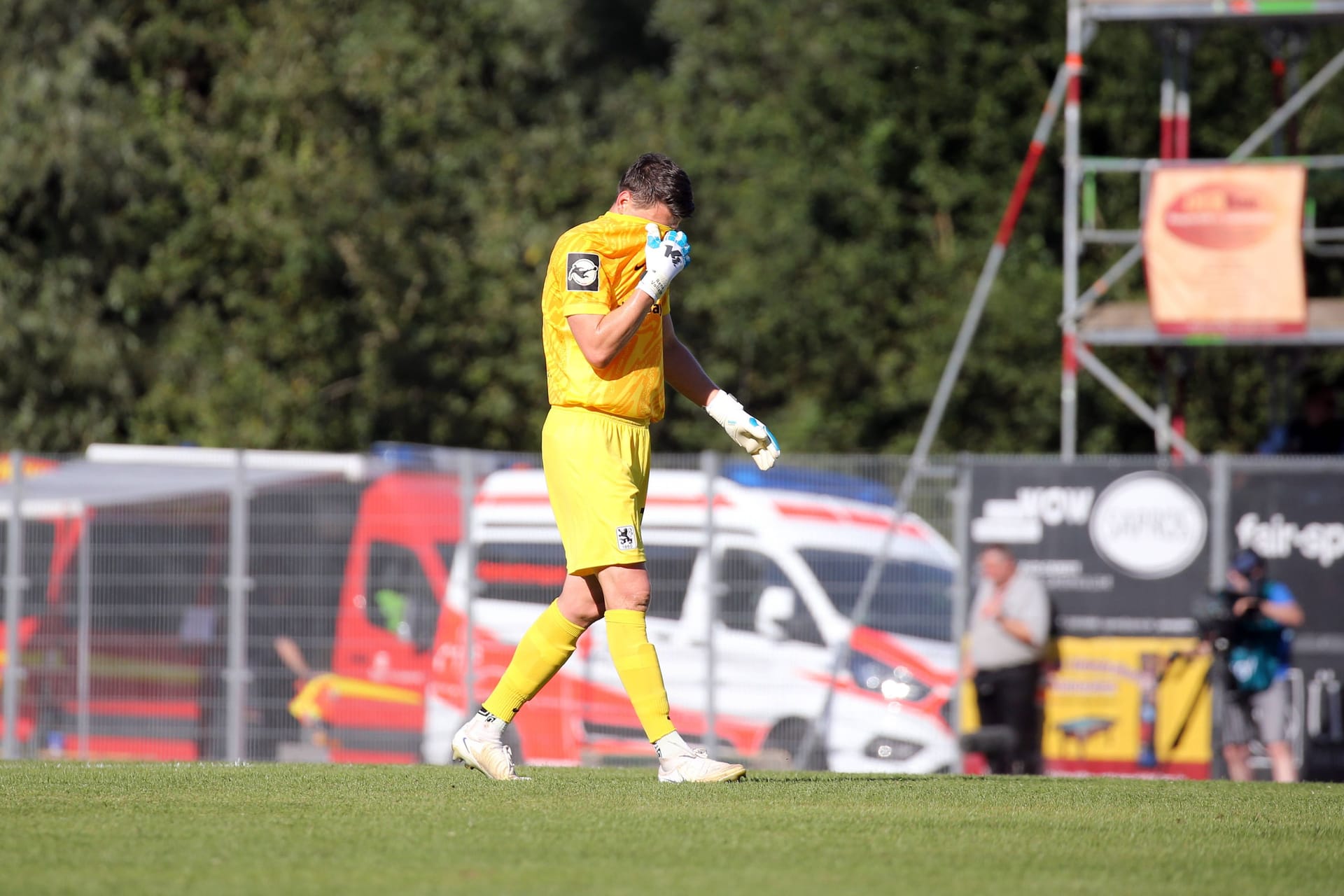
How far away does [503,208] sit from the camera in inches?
1087

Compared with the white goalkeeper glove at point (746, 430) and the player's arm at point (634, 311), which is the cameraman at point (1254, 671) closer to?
the white goalkeeper glove at point (746, 430)

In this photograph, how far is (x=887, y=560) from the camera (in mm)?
13547

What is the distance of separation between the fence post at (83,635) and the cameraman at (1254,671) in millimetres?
8040

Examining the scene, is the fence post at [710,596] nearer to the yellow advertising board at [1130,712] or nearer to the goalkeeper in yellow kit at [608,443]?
the yellow advertising board at [1130,712]

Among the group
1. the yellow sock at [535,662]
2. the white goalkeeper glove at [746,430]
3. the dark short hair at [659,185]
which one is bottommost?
the yellow sock at [535,662]

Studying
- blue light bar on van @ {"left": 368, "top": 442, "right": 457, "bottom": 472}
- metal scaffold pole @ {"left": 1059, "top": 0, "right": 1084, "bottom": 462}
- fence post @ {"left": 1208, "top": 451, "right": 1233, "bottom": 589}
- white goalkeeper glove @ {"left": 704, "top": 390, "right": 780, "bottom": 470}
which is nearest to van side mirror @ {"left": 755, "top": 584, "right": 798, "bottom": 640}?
blue light bar on van @ {"left": 368, "top": 442, "right": 457, "bottom": 472}

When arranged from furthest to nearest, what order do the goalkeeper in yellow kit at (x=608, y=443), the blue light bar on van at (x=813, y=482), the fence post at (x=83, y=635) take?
the fence post at (x=83, y=635) → the blue light bar on van at (x=813, y=482) → the goalkeeper in yellow kit at (x=608, y=443)

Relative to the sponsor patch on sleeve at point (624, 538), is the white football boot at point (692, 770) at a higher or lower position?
lower

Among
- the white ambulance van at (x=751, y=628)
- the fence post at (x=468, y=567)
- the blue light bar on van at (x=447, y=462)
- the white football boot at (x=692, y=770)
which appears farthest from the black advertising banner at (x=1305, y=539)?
the white football boot at (x=692, y=770)

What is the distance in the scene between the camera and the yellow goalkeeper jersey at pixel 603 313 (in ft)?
20.6

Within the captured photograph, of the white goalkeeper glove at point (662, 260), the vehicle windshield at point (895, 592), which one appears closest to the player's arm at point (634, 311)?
the white goalkeeper glove at point (662, 260)

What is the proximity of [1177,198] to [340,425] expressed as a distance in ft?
44.5

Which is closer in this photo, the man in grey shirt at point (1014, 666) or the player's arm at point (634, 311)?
the player's arm at point (634, 311)

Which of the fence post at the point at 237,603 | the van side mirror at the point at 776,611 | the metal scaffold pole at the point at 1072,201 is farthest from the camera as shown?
the metal scaffold pole at the point at 1072,201
